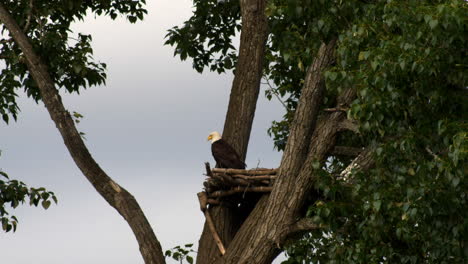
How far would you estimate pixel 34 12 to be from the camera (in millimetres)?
13867

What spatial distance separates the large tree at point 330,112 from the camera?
8.44m

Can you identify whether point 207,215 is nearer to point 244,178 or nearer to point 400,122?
point 244,178

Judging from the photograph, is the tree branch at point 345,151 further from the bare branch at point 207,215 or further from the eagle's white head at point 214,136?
the eagle's white head at point 214,136

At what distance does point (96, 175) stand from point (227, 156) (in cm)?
202

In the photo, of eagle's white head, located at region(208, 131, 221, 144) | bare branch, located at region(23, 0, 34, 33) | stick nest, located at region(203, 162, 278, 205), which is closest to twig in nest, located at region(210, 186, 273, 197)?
stick nest, located at region(203, 162, 278, 205)

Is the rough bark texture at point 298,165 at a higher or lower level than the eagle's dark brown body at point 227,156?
lower

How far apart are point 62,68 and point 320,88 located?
4698 millimetres

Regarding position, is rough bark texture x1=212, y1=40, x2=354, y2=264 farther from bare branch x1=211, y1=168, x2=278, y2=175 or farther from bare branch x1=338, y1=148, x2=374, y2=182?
bare branch x1=211, y1=168, x2=278, y2=175

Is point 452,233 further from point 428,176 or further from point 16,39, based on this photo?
point 16,39

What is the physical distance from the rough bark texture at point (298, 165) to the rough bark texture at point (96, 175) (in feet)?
5.48

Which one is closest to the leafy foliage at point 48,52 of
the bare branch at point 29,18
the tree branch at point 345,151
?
the bare branch at point 29,18

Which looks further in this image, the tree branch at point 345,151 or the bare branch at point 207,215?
the bare branch at point 207,215

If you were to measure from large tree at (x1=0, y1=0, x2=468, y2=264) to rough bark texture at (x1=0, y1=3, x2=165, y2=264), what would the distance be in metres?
0.02

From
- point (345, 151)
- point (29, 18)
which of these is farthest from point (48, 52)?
point (345, 151)
